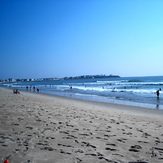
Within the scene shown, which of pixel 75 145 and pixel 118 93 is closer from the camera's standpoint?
pixel 75 145

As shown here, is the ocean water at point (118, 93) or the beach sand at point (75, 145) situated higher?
the beach sand at point (75, 145)

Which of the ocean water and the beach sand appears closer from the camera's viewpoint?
the beach sand

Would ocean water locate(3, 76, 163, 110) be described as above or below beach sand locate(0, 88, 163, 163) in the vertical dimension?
below

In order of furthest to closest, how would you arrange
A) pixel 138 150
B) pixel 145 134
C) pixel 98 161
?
pixel 145 134 < pixel 138 150 < pixel 98 161

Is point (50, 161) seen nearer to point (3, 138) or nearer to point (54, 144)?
point (54, 144)

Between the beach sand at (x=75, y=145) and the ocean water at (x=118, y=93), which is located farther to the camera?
the ocean water at (x=118, y=93)

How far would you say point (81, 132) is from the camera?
16.9ft

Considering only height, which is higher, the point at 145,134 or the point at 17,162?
the point at 17,162

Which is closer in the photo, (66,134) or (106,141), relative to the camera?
(106,141)

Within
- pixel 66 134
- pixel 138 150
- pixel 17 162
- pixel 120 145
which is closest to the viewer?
pixel 17 162

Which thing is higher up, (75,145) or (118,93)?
A: (75,145)

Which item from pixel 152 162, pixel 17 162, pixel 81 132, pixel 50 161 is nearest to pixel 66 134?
pixel 81 132

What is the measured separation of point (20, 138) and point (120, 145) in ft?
9.67

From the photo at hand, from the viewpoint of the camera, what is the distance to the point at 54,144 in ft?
13.2
